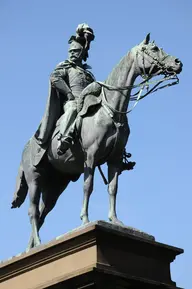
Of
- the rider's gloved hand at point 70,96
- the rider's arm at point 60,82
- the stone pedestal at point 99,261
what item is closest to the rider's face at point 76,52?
the rider's arm at point 60,82

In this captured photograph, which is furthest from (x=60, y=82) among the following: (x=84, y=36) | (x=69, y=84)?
(x=84, y=36)

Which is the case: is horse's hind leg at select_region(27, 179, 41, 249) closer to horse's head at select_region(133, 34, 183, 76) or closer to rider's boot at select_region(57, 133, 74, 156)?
rider's boot at select_region(57, 133, 74, 156)

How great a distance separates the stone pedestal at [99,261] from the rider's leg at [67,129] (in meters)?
1.47

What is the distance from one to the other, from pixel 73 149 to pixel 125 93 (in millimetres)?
1192

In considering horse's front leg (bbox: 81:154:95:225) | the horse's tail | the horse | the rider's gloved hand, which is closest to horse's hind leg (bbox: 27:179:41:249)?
the horse

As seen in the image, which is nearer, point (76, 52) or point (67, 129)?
point (67, 129)

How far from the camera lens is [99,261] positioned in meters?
10.2

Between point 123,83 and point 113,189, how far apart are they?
1.65 metres

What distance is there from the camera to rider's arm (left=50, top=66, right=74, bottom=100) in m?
12.2

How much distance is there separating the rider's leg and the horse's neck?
0.62 m

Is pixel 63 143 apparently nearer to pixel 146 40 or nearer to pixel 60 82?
pixel 60 82

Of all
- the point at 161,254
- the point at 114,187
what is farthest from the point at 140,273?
the point at 114,187

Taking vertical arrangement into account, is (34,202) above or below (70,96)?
below

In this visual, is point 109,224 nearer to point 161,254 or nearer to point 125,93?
point 161,254
